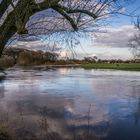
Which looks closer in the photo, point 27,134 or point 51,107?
point 27,134

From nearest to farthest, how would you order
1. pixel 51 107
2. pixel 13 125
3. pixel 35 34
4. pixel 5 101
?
pixel 35 34 < pixel 13 125 < pixel 51 107 < pixel 5 101

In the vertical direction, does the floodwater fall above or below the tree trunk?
below

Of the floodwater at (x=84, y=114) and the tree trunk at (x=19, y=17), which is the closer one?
the tree trunk at (x=19, y=17)

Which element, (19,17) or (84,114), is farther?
(84,114)

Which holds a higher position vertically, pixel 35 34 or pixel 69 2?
pixel 69 2

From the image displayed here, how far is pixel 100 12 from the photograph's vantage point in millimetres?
9305

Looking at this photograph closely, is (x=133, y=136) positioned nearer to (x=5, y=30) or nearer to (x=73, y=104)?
(x=5, y=30)

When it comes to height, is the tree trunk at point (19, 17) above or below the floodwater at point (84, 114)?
above

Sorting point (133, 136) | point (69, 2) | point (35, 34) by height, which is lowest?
point (133, 136)

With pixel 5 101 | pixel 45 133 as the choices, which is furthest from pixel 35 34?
pixel 5 101

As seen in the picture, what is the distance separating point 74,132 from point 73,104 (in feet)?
23.7

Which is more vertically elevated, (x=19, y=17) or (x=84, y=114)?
(x=19, y=17)

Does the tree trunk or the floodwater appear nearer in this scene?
the tree trunk

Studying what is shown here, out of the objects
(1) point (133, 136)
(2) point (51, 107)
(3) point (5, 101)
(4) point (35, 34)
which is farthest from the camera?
(3) point (5, 101)
